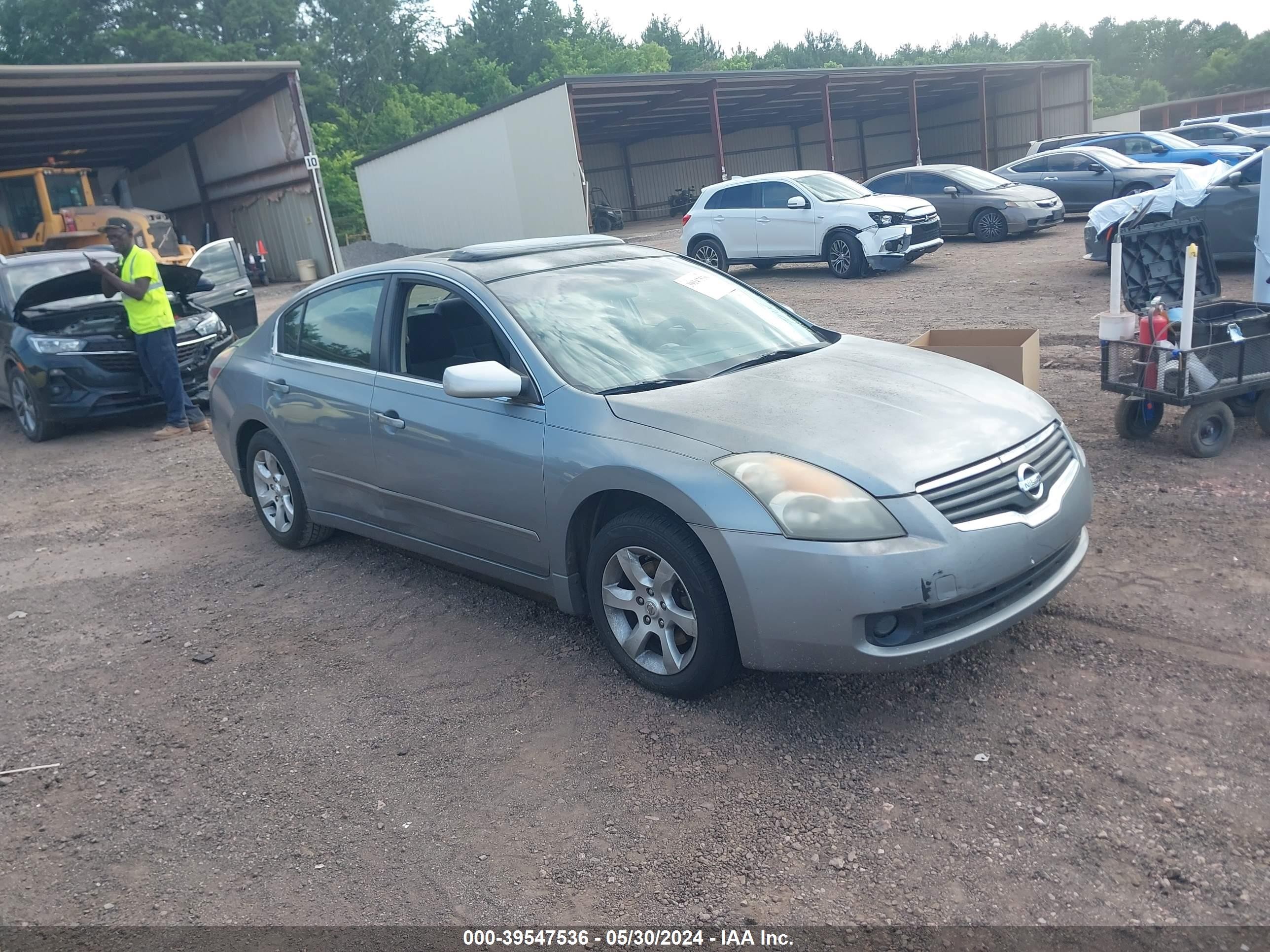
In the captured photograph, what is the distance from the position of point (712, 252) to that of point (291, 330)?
42.1 ft

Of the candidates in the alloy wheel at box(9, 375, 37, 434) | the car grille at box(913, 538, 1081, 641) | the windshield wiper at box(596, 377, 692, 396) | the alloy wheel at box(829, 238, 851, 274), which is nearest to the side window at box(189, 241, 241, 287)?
the alloy wheel at box(9, 375, 37, 434)

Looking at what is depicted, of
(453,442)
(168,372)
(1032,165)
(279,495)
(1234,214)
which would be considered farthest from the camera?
(1032,165)

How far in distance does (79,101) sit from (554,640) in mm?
22583

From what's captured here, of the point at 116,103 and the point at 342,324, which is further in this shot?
the point at 116,103

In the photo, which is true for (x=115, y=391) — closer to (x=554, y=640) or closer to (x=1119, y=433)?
(x=554, y=640)

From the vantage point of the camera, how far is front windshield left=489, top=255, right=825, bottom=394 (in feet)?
13.9

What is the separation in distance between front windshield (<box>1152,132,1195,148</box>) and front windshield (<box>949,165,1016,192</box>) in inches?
179

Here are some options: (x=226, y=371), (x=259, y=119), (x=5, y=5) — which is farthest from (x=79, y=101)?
(x=5, y=5)

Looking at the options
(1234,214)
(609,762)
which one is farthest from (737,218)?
(609,762)

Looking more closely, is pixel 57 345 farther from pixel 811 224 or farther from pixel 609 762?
pixel 811 224

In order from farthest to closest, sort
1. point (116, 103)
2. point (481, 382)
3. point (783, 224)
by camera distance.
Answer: point (116, 103) < point (783, 224) < point (481, 382)

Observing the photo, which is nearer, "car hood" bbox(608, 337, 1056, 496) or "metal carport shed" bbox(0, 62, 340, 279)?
"car hood" bbox(608, 337, 1056, 496)

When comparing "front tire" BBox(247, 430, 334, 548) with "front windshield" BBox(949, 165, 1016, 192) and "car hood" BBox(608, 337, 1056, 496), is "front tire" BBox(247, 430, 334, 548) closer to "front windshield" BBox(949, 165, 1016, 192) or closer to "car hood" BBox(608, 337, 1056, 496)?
"car hood" BBox(608, 337, 1056, 496)

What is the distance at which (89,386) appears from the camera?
31.3 ft
